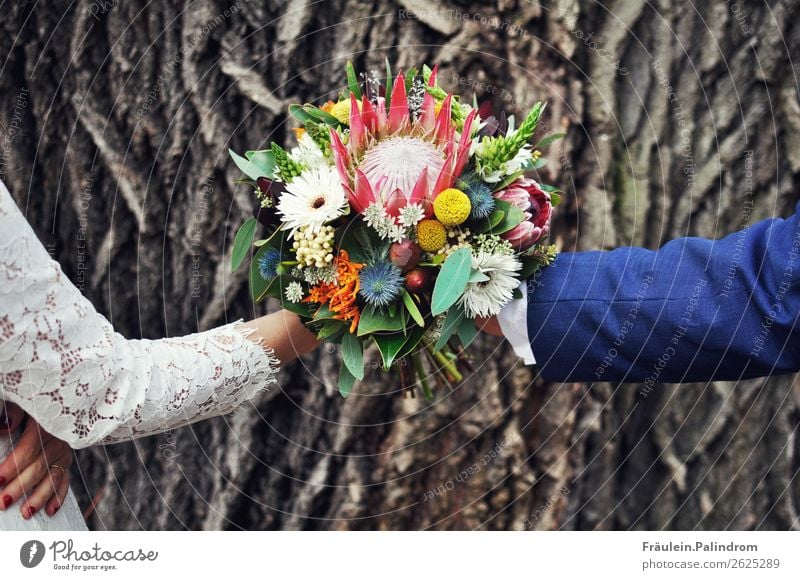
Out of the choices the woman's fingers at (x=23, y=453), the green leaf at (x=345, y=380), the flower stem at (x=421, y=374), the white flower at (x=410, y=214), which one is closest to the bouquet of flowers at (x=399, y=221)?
the white flower at (x=410, y=214)

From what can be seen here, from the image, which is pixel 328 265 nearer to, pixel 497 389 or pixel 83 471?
pixel 497 389

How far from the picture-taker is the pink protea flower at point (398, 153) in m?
1.04

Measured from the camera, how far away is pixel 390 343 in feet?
3.61

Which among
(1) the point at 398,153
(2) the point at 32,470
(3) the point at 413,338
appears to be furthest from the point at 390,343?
(2) the point at 32,470

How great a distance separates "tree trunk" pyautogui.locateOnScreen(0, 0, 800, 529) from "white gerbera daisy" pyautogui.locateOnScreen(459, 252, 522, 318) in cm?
50

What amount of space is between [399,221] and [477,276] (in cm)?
13

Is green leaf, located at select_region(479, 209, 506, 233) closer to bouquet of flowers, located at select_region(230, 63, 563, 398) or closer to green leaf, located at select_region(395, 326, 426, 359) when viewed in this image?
bouquet of flowers, located at select_region(230, 63, 563, 398)

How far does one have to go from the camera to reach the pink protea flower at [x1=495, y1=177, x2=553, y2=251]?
1.08 m

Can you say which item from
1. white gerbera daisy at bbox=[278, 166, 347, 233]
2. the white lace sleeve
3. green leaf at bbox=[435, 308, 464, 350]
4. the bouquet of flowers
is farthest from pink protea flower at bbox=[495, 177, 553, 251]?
the white lace sleeve

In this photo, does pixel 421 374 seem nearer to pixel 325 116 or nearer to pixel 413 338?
pixel 413 338

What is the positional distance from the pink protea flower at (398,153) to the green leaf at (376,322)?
0.14 metres

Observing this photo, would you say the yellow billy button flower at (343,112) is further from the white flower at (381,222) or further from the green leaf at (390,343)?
the green leaf at (390,343)

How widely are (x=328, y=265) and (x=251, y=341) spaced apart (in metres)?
0.19
